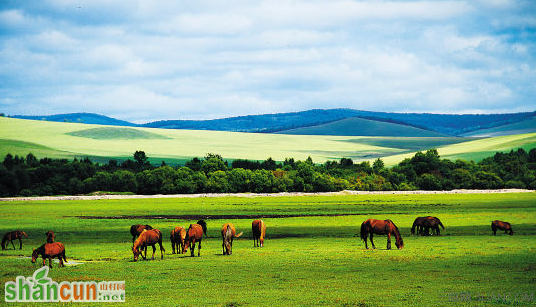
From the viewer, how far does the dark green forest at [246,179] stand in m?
123

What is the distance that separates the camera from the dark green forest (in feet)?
403

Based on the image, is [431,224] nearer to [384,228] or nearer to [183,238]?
[384,228]

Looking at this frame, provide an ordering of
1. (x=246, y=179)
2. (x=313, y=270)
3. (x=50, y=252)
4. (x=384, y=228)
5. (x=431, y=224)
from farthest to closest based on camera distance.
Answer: (x=246, y=179) < (x=431, y=224) < (x=384, y=228) < (x=50, y=252) < (x=313, y=270)

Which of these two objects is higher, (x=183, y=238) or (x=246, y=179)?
(x=246, y=179)

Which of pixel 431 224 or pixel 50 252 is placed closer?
pixel 50 252

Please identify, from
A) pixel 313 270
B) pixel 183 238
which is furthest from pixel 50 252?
pixel 313 270

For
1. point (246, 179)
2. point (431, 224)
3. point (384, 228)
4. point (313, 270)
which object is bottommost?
point (313, 270)

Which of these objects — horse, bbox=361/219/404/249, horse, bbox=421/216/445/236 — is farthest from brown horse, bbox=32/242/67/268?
horse, bbox=421/216/445/236

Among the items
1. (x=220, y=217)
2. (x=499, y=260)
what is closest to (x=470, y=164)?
(x=220, y=217)

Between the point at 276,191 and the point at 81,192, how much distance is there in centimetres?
4106

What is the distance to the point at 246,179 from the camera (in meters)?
124

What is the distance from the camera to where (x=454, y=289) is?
766 inches

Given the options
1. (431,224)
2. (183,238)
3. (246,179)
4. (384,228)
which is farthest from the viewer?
(246,179)

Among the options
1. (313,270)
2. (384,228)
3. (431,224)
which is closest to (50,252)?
(313,270)
